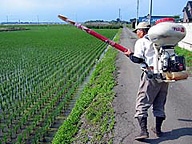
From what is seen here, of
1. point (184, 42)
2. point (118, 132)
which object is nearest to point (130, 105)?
point (118, 132)

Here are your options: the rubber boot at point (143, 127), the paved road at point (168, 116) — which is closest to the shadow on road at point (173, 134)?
the paved road at point (168, 116)

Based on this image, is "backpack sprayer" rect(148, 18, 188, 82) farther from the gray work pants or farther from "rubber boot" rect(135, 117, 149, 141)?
"rubber boot" rect(135, 117, 149, 141)

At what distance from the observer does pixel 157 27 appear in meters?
2.42

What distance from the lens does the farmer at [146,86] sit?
267 cm

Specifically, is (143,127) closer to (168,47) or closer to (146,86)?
Answer: (146,86)

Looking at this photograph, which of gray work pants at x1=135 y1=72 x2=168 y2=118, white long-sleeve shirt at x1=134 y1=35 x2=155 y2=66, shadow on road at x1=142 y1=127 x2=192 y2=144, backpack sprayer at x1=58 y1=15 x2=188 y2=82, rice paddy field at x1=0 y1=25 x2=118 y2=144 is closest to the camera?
→ backpack sprayer at x1=58 y1=15 x2=188 y2=82

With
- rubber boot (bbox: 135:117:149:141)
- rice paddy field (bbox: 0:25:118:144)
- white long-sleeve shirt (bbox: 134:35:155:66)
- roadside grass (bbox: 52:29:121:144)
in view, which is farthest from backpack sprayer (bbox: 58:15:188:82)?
rice paddy field (bbox: 0:25:118:144)

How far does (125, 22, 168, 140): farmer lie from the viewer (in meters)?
2.67

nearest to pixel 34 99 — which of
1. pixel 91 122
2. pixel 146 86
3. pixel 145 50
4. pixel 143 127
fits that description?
pixel 91 122

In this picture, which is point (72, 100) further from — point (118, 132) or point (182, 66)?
point (182, 66)

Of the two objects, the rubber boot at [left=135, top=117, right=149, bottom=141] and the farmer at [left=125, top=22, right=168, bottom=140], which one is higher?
the farmer at [left=125, top=22, right=168, bottom=140]

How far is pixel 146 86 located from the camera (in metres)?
2.82

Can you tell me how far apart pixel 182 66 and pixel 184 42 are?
40.3 ft

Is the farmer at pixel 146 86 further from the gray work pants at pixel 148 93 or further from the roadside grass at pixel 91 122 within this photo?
the roadside grass at pixel 91 122
